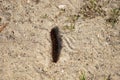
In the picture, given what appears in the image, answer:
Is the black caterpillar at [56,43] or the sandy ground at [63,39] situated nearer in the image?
the sandy ground at [63,39]

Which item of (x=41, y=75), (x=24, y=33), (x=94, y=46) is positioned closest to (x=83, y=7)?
(x=94, y=46)

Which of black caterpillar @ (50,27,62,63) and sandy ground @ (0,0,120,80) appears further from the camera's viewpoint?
Answer: black caterpillar @ (50,27,62,63)

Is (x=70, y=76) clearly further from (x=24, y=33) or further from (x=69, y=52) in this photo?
(x=24, y=33)
